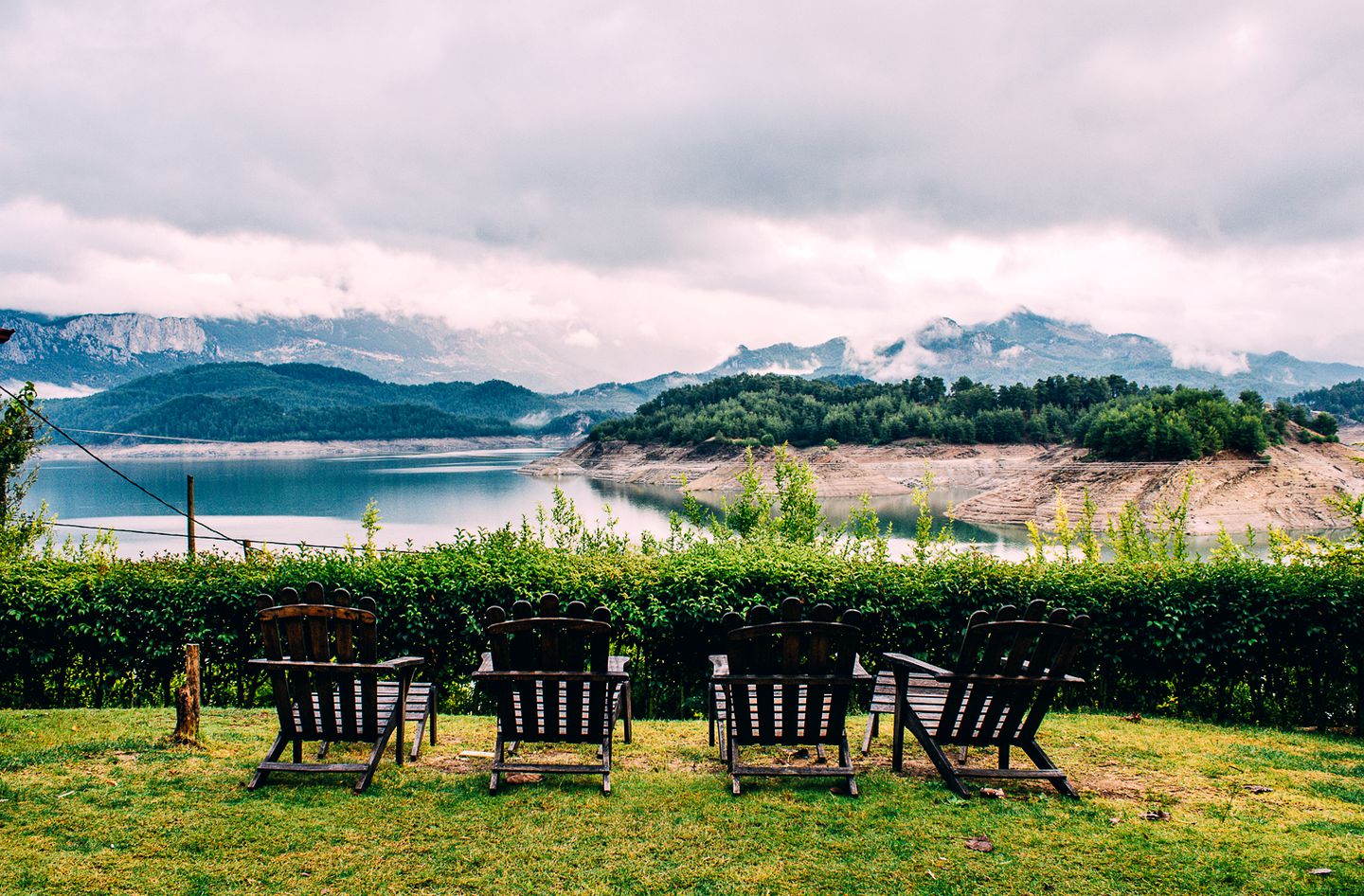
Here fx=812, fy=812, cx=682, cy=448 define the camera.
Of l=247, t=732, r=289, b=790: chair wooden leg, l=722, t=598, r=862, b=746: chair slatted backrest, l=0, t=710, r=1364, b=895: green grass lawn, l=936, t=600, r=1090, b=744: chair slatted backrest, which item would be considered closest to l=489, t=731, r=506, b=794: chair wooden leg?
l=0, t=710, r=1364, b=895: green grass lawn

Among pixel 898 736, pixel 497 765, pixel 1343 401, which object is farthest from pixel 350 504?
pixel 1343 401

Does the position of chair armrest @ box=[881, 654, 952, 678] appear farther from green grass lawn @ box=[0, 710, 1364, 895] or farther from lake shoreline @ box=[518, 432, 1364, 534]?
lake shoreline @ box=[518, 432, 1364, 534]

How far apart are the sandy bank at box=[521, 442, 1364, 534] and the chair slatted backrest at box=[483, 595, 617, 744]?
24005mm

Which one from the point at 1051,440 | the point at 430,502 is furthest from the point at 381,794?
the point at 1051,440

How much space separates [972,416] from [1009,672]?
316ft

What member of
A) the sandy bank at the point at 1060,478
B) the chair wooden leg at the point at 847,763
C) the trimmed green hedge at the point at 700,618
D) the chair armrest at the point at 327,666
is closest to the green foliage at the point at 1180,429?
the sandy bank at the point at 1060,478

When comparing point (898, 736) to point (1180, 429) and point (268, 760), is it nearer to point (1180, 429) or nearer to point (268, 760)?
point (268, 760)

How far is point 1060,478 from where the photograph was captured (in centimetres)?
6147

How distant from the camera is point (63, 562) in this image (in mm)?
7098

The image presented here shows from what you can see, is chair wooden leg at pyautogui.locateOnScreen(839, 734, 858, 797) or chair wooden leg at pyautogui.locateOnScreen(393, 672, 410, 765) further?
chair wooden leg at pyautogui.locateOnScreen(393, 672, 410, 765)

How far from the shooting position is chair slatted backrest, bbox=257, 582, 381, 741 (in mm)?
4273

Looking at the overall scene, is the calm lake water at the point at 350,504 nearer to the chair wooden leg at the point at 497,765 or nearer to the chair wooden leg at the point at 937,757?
the chair wooden leg at the point at 937,757

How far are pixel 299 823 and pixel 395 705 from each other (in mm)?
870

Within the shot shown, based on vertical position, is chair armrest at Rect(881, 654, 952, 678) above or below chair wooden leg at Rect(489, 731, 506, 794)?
above
